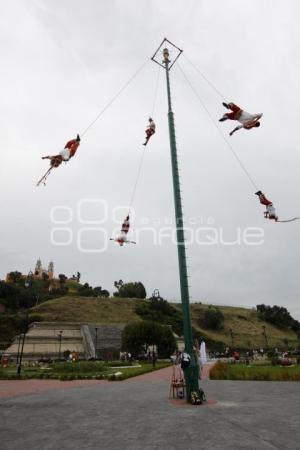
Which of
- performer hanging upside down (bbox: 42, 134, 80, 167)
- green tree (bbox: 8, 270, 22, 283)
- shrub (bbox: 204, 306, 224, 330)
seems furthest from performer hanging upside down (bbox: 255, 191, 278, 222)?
green tree (bbox: 8, 270, 22, 283)

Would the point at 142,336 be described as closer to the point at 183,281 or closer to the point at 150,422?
the point at 183,281

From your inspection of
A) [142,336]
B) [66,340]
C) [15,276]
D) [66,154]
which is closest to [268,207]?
[66,154]

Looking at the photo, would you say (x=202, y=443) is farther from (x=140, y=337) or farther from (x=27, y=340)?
(x=27, y=340)

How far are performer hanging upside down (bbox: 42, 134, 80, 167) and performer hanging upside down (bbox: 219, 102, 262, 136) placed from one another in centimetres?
551

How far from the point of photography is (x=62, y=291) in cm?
11425

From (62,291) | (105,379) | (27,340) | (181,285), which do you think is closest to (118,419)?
(181,285)

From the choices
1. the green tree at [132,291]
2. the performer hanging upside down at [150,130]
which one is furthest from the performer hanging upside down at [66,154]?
the green tree at [132,291]

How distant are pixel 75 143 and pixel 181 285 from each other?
6612 mm

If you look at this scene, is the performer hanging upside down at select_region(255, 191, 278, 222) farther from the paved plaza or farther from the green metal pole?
the paved plaza

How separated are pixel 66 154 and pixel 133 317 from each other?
7024 centimetres

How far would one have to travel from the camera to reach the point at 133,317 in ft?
262

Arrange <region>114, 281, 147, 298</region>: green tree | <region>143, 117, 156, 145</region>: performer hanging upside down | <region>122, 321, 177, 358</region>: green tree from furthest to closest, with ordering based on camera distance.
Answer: <region>114, 281, 147, 298</region>: green tree
<region>122, 321, 177, 358</region>: green tree
<region>143, 117, 156, 145</region>: performer hanging upside down

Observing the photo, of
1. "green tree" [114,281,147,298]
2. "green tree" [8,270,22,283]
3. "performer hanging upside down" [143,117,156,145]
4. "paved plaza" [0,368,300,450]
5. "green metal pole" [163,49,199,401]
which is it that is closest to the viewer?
"paved plaza" [0,368,300,450]

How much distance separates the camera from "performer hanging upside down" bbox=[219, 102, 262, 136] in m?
13.4
